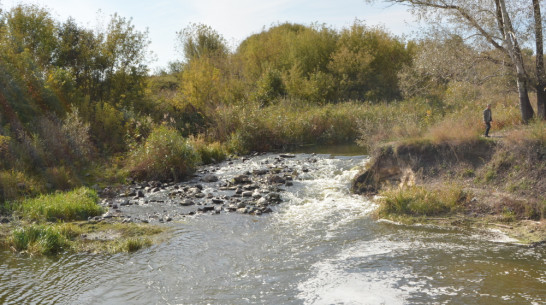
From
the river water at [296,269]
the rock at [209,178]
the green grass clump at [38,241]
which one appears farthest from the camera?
the rock at [209,178]

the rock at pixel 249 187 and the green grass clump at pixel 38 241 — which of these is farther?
the rock at pixel 249 187

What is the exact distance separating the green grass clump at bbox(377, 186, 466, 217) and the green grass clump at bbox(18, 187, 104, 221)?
307 inches

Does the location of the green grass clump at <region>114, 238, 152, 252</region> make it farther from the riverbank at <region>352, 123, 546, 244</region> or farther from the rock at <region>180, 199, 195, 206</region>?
the riverbank at <region>352, 123, 546, 244</region>

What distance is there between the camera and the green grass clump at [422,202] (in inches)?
421

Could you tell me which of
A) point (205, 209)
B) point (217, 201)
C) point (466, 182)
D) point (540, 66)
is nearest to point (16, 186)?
point (205, 209)

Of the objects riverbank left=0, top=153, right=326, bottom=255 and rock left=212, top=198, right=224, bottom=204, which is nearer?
riverbank left=0, top=153, right=326, bottom=255

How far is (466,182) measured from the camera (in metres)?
11.7

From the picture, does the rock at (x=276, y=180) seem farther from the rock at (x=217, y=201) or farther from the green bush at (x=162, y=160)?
the green bush at (x=162, y=160)

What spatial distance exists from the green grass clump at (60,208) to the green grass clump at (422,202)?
7798 millimetres

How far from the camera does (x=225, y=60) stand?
3909 cm

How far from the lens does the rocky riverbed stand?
1193 centimetres

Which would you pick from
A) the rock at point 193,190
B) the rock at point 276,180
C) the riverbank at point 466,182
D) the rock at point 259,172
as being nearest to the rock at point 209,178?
the rock at point 193,190

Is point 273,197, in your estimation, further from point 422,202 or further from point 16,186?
point 16,186

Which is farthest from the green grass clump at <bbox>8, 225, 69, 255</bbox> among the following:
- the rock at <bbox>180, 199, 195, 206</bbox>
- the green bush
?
the green bush
